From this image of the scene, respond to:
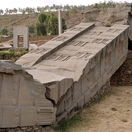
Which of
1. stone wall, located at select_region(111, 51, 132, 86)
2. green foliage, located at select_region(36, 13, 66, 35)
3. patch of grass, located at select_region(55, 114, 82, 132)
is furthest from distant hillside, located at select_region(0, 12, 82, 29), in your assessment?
patch of grass, located at select_region(55, 114, 82, 132)

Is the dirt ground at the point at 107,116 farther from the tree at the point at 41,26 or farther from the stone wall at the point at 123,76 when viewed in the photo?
the tree at the point at 41,26

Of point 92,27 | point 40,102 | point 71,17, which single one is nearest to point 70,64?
point 40,102

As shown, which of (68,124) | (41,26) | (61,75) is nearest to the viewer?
(68,124)

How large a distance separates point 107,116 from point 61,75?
4.43 feet

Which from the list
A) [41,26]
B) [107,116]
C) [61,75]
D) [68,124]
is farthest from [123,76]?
[41,26]

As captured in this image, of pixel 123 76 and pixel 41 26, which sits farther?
pixel 41 26

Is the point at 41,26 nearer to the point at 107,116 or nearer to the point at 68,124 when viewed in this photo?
the point at 107,116

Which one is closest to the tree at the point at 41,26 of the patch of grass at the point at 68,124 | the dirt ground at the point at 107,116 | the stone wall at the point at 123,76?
the stone wall at the point at 123,76

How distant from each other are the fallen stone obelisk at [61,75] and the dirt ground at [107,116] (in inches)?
10.8

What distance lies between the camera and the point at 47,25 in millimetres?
28422

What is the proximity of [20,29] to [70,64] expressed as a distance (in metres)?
11.1

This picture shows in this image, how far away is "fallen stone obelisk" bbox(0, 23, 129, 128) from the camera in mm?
5328

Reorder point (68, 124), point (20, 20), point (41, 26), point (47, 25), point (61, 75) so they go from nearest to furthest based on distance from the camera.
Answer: point (68, 124)
point (61, 75)
point (47, 25)
point (41, 26)
point (20, 20)

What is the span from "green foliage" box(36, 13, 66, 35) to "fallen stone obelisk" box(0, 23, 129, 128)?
17231mm
